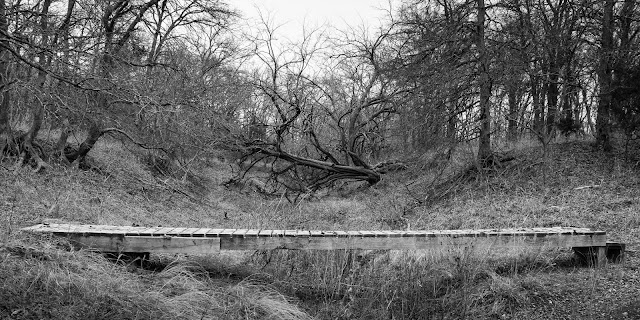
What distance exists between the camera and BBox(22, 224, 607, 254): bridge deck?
202 inches

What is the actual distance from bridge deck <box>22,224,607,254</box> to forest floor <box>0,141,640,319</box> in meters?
0.23

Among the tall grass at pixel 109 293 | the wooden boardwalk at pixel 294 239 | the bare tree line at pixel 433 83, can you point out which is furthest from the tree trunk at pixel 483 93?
the tall grass at pixel 109 293

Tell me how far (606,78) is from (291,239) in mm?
9435

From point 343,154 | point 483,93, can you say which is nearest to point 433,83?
point 483,93

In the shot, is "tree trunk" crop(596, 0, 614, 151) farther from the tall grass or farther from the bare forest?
the tall grass

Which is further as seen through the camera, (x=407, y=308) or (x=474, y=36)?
(x=474, y=36)

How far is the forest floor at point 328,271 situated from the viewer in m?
4.18

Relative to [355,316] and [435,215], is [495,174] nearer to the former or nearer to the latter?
[435,215]

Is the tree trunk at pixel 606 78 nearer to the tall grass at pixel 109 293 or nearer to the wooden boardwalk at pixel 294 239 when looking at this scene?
the wooden boardwalk at pixel 294 239

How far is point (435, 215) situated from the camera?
10.8m

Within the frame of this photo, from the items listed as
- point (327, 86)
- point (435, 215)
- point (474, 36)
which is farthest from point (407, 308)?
point (327, 86)

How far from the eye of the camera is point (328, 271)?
558 cm

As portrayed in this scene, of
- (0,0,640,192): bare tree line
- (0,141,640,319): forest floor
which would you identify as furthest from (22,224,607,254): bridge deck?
(0,0,640,192): bare tree line

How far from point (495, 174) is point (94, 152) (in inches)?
435
